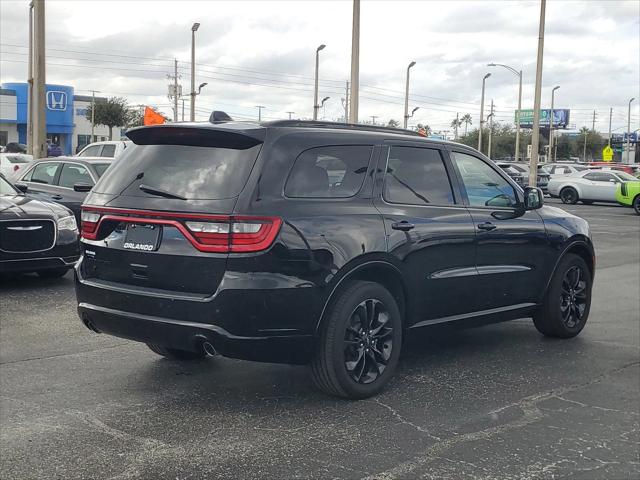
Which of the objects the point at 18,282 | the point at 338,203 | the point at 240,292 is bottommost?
the point at 18,282

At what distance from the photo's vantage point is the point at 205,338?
473 cm

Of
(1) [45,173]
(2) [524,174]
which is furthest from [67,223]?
(2) [524,174]

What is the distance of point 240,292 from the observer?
4672 mm

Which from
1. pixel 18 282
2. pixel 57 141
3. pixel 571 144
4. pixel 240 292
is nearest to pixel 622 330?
pixel 240 292

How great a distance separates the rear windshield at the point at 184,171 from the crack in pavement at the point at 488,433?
6.06 ft

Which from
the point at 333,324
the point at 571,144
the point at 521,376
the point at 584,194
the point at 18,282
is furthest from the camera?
the point at 571,144

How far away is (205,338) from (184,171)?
3.54 feet

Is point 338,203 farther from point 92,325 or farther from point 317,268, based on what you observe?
point 92,325

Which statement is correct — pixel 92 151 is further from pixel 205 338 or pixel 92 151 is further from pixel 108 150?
pixel 205 338

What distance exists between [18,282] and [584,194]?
28.1 m

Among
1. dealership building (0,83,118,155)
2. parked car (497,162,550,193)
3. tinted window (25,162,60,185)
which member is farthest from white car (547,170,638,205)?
dealership building (0,83,118,155)

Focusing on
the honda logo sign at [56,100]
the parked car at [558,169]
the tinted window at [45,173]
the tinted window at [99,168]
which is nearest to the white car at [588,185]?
the parked car at [558,169]

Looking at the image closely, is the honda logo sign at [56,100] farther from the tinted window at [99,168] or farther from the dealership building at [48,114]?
the tinted window at [99,168]

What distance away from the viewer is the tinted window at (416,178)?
5656 mm
